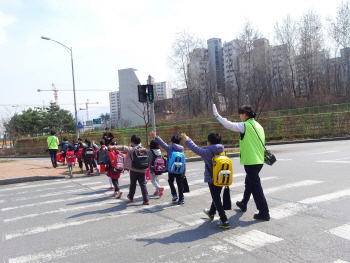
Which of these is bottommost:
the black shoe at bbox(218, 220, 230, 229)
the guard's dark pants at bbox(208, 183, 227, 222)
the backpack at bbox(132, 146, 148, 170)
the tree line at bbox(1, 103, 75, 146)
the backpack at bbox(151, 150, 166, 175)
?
the black shoe at bbox(218, 220, 230, 229)

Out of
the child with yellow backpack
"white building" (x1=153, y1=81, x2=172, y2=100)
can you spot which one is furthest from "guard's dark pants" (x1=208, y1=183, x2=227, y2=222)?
"white building" (x1=153, y1=81, x2=172, y2=100)

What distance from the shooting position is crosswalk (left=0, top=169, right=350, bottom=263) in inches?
160

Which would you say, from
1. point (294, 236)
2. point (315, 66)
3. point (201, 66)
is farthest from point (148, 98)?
point (315, 66)

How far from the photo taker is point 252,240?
4215mm

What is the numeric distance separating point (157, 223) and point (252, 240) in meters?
1.74

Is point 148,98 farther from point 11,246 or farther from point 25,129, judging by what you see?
point 25,129

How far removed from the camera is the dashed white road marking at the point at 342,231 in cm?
417

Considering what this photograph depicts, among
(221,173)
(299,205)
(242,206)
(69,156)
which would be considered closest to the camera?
(221,173)

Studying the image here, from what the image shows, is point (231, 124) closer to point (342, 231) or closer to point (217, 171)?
point (217, 171)

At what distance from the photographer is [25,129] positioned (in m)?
59.7

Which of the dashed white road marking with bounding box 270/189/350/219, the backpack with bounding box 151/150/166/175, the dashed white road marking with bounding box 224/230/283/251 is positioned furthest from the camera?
the backpack with bounding box 151/150/166/175

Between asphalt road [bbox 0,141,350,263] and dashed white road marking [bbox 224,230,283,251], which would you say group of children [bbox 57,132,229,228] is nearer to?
asphalt road [bbox 0,141,350,263]

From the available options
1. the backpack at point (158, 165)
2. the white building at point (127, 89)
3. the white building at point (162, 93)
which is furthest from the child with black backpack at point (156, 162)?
the white building at point (127, 89)

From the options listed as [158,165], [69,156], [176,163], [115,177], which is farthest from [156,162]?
[69,156]
